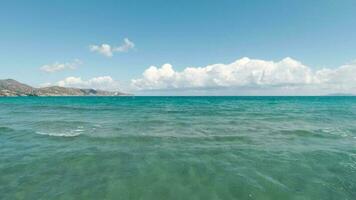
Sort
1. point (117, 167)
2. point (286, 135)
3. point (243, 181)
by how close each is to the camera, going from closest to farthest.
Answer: point (243, 181) < point (117, 167) < point (286, 135)

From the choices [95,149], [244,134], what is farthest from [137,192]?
[244,134]

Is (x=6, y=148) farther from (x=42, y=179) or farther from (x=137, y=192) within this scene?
(x=137, y=192)

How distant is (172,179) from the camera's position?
10.9 m

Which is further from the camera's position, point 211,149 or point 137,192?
point 211,149

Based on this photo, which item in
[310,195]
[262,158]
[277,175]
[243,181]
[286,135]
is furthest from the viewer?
[286,135]

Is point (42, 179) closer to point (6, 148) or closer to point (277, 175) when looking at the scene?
point (6, 148)

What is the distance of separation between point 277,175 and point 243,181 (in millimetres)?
2191

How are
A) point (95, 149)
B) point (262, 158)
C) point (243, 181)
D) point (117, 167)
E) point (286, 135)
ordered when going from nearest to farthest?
1. point (243, 181)
2. point (117, 167)
3. point (262, 158)
4. point (95, 149)
5. point (286, 135)

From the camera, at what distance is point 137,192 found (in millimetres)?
Answer: 9492

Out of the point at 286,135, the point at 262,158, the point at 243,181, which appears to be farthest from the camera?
the point at 286,135

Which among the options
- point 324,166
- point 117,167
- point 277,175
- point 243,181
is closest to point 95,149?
point 117,167

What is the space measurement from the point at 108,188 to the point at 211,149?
8898 mm

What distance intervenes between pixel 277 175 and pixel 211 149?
19.1ft

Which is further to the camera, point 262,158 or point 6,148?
point 6,148
